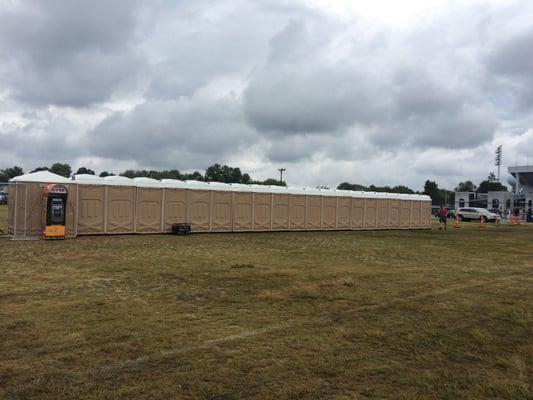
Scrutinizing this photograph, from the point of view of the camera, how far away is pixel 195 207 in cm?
2564

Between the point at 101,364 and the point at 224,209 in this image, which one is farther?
the point at 224,209

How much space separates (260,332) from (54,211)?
1610 cm

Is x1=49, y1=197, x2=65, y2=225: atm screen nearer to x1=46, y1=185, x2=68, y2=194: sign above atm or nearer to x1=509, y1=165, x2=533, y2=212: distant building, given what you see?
x1=46, y1=185, x2=68, y2=194: sign above atm

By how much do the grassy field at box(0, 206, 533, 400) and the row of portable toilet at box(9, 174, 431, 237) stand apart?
966cm

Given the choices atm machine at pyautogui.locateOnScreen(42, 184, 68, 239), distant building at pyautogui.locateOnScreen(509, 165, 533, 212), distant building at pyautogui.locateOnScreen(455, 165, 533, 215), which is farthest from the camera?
distant building at pyautogui.locateOnScreen(455, 165, 533, 215)

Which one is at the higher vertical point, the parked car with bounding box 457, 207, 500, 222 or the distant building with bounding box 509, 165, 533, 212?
the distant building with bounding box 509, 165, 533, 212

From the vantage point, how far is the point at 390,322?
6820 millimetres

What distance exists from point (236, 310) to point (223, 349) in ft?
6.43

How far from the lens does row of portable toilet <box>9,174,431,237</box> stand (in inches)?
824

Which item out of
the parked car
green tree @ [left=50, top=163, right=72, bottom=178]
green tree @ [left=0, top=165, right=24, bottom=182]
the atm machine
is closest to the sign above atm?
the atm machine

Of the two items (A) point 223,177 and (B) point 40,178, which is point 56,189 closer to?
(B) point 40,178

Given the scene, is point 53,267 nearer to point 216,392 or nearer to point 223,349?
point 223,349

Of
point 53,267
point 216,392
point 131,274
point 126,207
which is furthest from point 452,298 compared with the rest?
point 126,207

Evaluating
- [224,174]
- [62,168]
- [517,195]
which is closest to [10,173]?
[62,168]
